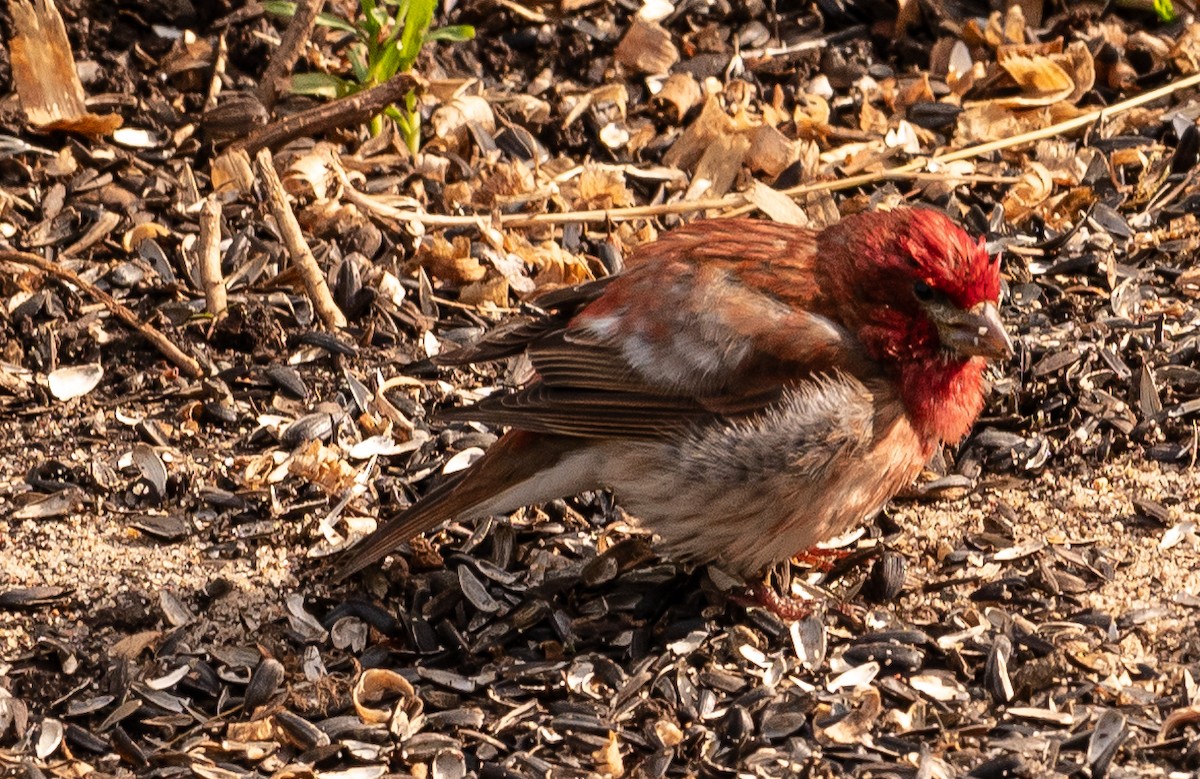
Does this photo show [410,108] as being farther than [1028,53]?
No

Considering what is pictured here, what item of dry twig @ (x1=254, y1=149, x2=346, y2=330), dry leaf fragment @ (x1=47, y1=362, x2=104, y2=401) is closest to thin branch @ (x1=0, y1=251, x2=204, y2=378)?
dry leaf fragment @ (x1=47, y1=362, x2=104, y2=401)

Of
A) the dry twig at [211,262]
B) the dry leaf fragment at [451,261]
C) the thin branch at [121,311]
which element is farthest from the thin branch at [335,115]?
the thin branch at [121,311]

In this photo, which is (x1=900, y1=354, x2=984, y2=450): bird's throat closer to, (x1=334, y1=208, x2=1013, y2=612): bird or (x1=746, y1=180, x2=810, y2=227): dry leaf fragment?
(x1=334, y1=208, x2=1013, y2=612): bird

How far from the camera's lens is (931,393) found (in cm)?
538

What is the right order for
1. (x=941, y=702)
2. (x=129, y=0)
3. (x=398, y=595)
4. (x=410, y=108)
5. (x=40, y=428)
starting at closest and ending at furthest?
(x=941, y=702), (x=398, y=595), (x=40, y=428), (x=410, y=108), (x=129, y=0)

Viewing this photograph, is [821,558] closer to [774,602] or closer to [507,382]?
[774,602]

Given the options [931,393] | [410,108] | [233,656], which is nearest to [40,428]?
[233,656]

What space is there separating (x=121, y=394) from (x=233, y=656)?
4.50ft

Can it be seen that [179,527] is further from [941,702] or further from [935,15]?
[935,15]

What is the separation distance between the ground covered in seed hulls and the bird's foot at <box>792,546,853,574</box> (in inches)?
1.5

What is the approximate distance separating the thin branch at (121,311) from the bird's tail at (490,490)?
1207mm

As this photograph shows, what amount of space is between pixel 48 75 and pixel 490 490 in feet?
9.77

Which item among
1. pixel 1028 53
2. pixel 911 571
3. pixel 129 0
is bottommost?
pixel 911 571

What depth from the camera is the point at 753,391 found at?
536 cm
